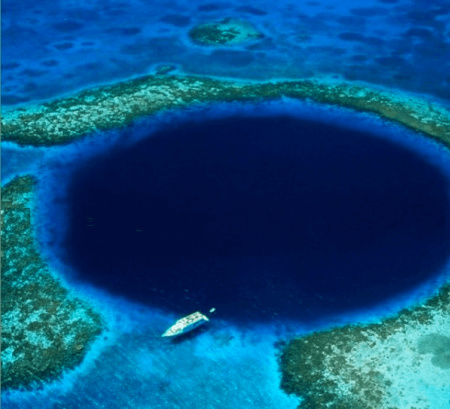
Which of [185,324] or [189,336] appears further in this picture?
[189,336]

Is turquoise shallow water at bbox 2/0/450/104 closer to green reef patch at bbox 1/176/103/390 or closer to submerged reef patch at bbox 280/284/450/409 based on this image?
green reef patch at bbox 1/176/103/390

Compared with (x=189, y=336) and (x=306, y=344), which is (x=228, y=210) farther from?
(x=306, y=344)

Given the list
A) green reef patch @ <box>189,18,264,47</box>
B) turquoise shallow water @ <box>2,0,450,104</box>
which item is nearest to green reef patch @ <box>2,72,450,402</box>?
turquoise shallow water @ <box>2,0,450,104</box>

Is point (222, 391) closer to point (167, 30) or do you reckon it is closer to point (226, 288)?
point (226, 288)

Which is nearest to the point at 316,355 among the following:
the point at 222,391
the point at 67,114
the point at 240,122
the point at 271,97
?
the point at 222,391

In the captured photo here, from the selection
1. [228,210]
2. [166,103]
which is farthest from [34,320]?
[166,103]

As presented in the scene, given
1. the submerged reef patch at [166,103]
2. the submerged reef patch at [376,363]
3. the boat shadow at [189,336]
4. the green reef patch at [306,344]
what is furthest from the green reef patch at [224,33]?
the submerged reef patch at [376,363]
